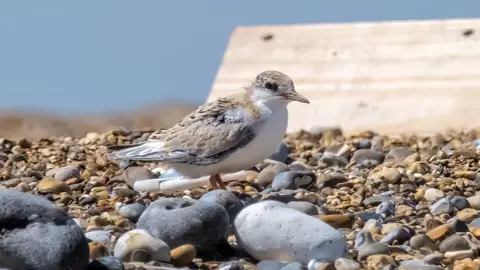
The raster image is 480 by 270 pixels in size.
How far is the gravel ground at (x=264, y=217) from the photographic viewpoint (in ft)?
13.0

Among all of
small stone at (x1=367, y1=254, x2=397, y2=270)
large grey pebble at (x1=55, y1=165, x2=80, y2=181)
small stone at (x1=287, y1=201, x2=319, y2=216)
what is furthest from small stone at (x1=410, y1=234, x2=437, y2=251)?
large grey pebble at (x1=55, y1=165, x2=80, y2=181)

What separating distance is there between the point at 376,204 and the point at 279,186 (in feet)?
2.37

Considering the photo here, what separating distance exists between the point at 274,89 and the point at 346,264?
1890 millimetres

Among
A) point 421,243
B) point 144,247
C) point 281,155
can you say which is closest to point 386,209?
point 421,243

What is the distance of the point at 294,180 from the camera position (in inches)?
235

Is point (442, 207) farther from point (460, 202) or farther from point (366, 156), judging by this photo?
point (366, 156)

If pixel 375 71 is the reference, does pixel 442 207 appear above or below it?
below

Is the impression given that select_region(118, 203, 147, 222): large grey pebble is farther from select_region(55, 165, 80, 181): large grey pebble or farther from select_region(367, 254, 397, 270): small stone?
select_region(55, 165, 80, 181): large grey pebble

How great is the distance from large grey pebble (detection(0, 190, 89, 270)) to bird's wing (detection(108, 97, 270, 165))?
1770 millimetres

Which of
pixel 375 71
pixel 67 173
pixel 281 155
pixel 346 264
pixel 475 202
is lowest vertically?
pixel 346 264

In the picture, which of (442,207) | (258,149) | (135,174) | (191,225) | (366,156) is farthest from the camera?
(366,156)

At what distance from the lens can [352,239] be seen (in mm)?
4621

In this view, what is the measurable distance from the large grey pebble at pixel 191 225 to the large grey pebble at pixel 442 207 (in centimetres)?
130

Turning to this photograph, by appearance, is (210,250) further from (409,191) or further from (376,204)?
(409,191)
